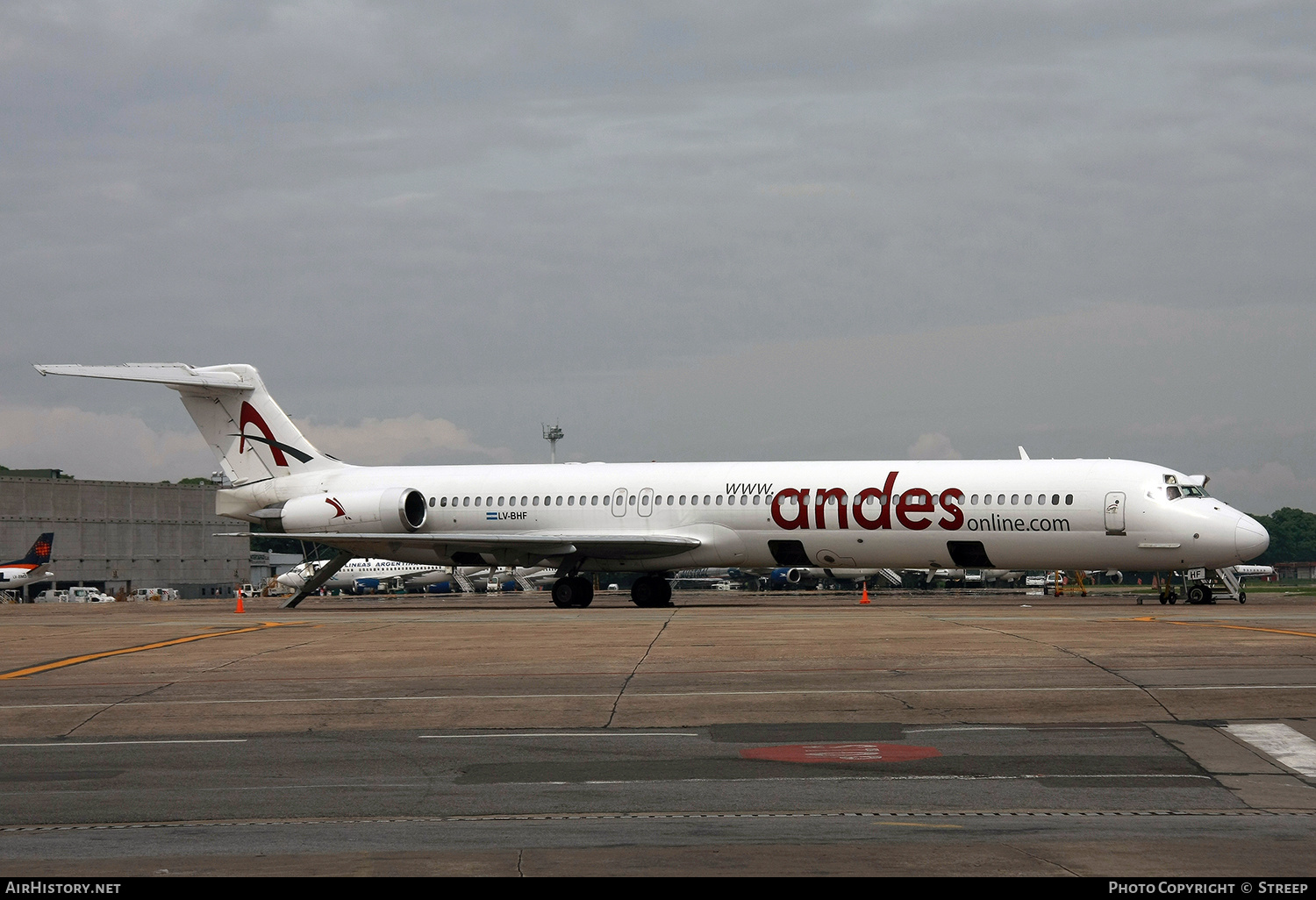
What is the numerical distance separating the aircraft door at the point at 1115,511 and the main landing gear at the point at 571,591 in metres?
14.5

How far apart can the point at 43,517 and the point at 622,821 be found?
93.2 m

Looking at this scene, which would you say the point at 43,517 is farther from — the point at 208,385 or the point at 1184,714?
the point at 1184,714

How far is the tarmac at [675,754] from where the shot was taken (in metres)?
8.23

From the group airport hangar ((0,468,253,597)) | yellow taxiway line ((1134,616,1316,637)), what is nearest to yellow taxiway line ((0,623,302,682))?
yellow taxiway line ((1134,616,1316,637))

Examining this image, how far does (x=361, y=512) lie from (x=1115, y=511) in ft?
69.5

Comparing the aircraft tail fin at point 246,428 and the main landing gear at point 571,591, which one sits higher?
the aircraft tail fin at point 246,428

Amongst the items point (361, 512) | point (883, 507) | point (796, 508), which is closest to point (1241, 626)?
point (883, 507)

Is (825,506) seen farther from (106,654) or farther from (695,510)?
(106,654)

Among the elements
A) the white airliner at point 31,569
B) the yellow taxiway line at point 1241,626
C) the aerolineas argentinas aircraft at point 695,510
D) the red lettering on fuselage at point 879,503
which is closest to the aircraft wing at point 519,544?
the aerolineas argentinas aircraft at point 695,510

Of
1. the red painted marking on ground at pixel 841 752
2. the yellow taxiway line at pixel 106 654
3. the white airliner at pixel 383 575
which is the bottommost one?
the white airliner at pixel 383 575

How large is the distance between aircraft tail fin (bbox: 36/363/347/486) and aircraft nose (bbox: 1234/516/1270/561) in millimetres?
26486

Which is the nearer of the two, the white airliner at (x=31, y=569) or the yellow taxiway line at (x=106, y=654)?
the yellow taxiway line at (x=106, y=654)

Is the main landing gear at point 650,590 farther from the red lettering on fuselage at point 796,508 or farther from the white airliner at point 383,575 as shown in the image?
the white airliner at point 383,575

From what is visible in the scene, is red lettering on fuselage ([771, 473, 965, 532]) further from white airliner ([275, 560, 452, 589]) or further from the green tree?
the green tree
